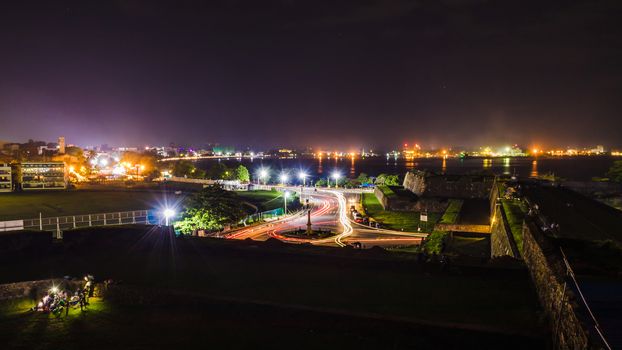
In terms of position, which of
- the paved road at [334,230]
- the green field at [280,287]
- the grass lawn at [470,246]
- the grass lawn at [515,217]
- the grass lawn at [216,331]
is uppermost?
the grass lawn at [515,217]

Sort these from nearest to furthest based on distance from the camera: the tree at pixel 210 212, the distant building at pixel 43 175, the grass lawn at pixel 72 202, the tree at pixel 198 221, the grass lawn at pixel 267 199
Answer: the tree at pixel 198 221 < the tree at pixel 210 212 < the grass lawn at pixel 72 202 < the grass lawn at pixel 267 199 < the distant building at pixel 43 175

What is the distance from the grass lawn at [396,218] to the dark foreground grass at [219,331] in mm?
19233

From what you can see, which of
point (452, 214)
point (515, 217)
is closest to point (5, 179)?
point (452, 214)

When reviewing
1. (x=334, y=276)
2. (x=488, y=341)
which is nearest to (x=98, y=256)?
(x=334, y=276)

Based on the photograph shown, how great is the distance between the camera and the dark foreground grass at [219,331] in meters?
7.13

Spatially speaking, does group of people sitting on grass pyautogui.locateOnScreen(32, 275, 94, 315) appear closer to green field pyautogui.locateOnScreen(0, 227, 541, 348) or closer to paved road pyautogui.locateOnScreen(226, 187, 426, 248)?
green field pyautogui.locateOnScreen(0, 227, 541, 348)

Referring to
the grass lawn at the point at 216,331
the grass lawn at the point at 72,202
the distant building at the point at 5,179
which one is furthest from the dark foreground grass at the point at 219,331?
the distant building at the point at 5,179

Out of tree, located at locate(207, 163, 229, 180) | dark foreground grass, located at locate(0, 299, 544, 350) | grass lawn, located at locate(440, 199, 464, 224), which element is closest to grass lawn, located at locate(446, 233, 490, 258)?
grass lawn, located at locate(440, 199, 464, 224)

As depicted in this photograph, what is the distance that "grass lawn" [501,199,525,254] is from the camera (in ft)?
40.8

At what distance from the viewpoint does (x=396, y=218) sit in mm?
30953

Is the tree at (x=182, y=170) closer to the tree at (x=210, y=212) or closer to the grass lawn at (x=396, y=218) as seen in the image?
the grass lawn at (x=396, y=218)

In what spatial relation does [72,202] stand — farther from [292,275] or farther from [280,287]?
[280,287]

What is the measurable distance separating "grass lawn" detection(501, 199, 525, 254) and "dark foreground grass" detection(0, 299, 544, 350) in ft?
17.9

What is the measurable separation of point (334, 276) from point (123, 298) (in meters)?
4.61
